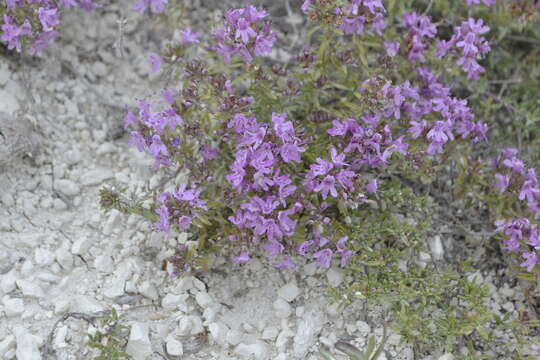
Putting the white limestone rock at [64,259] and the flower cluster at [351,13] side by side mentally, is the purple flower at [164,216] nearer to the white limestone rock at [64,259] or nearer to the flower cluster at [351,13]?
the white limestone rock at [64,259]

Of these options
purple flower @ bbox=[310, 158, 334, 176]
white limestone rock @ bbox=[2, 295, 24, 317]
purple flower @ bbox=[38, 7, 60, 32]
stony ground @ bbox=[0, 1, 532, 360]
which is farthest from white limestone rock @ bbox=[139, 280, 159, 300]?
purple flower @ bbox=[38, 7, 60, 32]

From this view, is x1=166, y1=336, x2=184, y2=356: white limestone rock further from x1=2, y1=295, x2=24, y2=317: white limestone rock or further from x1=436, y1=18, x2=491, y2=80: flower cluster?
x1=436, y1=18, x2=491, y2=80: flower cluster

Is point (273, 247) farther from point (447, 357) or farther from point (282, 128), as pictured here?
point (447, 357)

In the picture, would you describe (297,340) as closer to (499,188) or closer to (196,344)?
(196,344)

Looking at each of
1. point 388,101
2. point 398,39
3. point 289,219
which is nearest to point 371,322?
point 289,219

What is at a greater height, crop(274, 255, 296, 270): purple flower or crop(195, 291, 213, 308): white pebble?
crop(274, 255, 296, 270): purple flower

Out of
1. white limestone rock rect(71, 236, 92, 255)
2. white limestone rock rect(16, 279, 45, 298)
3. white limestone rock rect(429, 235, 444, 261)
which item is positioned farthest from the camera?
white limestone rock rect(429, 235, 444, 261)

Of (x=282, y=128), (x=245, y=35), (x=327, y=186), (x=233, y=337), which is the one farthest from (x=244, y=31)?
(x=233, y=337)
